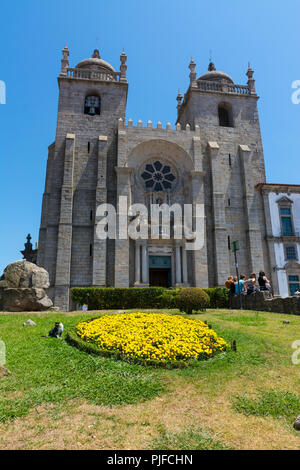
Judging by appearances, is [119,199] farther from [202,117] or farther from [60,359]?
[60,359]

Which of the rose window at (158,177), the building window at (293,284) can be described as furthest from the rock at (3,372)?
the building window at (293,284)

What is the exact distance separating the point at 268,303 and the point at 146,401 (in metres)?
11.3

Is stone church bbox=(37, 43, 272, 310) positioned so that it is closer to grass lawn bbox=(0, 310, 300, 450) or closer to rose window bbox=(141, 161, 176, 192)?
rose window bbox=(141, 161, 176, 192)

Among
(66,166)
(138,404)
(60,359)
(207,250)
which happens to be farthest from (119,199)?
(138,404)

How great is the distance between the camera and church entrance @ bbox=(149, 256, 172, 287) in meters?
24.5

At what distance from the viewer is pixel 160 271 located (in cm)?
2548

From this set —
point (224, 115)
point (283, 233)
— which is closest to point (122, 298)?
point (283, 233)

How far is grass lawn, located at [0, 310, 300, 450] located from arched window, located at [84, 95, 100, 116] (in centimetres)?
2482

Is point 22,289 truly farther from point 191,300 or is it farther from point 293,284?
point 293,284

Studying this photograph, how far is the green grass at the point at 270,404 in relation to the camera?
14.6 feet

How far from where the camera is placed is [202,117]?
28.9 m

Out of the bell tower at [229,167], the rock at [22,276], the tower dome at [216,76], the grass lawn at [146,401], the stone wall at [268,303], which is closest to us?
the grass lawn at [146,401]

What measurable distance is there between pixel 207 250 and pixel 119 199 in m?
8.49

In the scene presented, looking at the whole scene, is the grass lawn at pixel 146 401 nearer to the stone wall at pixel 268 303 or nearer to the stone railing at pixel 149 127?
the stone wall at pixel 268 303
